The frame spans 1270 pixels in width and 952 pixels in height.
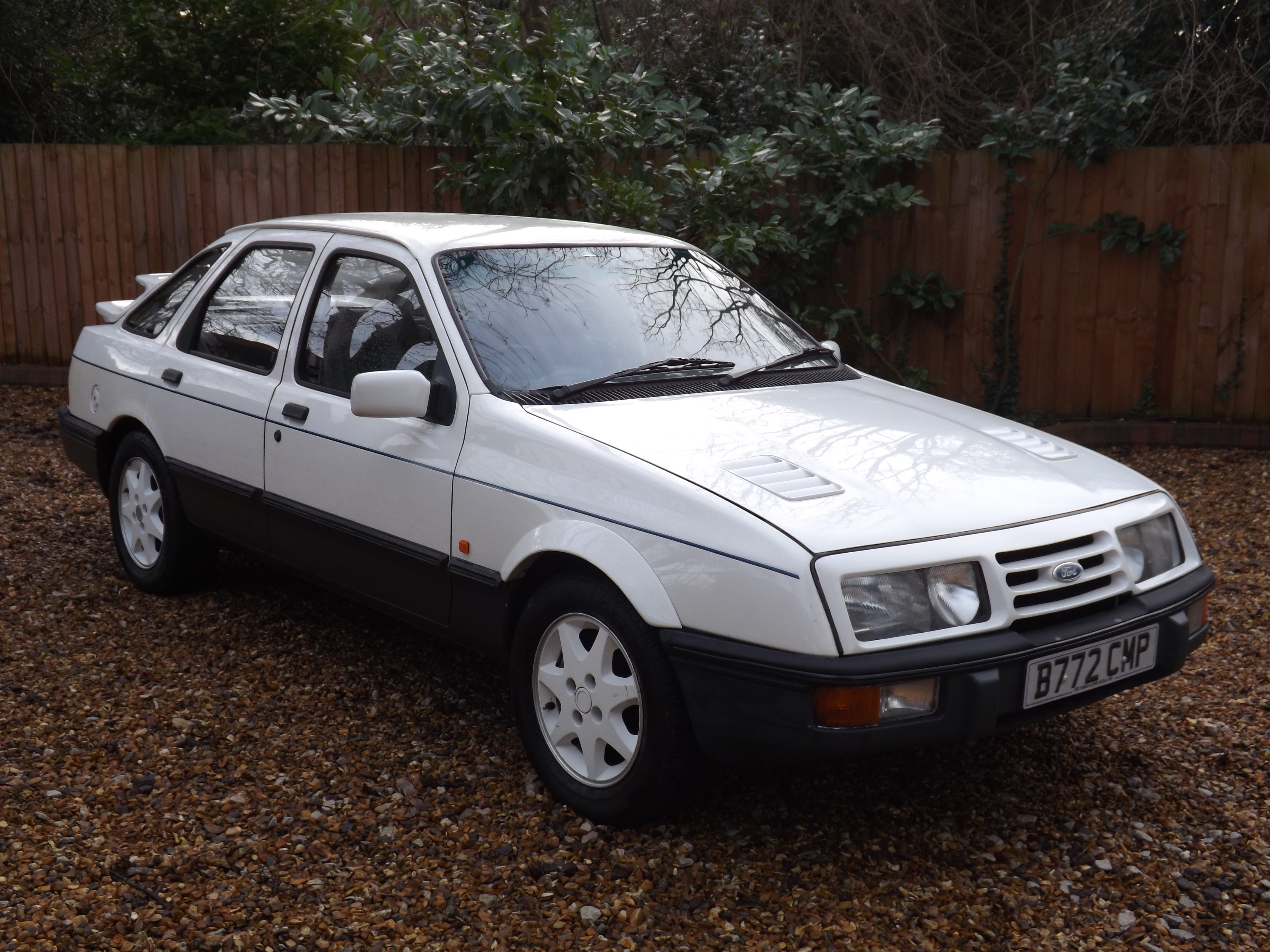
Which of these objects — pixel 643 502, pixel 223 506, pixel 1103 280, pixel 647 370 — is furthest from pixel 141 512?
pixel 1103 280

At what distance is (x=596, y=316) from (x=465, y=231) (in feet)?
2.16

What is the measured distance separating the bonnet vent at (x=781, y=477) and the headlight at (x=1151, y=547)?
34.0 inches

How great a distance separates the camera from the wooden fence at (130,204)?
30.3ft

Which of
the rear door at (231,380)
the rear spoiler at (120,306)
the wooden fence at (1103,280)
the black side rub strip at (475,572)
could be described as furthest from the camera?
the wooden fence at (1103,280)

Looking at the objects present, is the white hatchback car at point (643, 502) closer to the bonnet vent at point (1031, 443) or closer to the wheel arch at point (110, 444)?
the bonnet vent at point (1031, 443)

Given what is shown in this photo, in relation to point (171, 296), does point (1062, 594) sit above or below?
below

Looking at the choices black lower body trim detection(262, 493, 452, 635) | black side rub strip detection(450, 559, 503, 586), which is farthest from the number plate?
black lower body trim detection(262, 493, 452, 635)

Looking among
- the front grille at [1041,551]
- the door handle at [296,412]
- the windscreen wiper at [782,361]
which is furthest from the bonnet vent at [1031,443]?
the door handle at [296,412]

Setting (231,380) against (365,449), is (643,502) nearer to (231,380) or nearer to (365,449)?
(365,449)

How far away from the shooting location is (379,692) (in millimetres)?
4430

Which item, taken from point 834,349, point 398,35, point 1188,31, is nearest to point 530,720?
point 834,349

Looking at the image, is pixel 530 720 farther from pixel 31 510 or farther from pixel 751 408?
pixel 31 510

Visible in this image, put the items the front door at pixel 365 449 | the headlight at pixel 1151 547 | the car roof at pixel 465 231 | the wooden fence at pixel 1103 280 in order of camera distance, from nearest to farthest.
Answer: the headlight at pixel 1151 547, the front door at pixel 365 449, the car roof at pixel 465 231, the wooden fence at pixel 1103 280

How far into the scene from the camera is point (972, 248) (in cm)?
877
